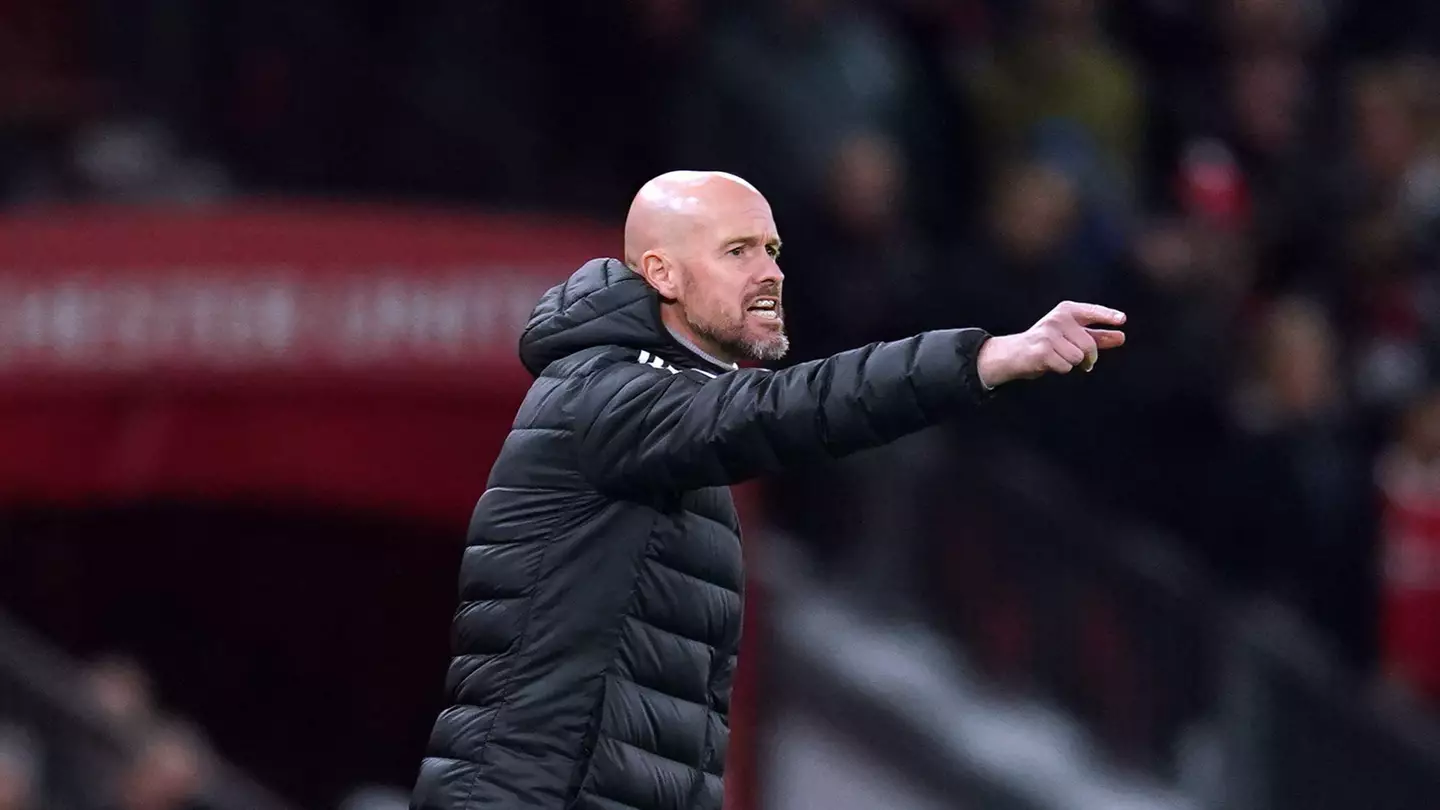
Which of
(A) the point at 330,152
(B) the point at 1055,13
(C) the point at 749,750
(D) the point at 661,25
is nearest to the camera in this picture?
(C) the point at 749,750

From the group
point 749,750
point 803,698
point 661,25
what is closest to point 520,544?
point 749,750

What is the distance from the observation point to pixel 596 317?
4.12 metres

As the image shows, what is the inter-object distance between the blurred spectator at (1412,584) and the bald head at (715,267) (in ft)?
16.8

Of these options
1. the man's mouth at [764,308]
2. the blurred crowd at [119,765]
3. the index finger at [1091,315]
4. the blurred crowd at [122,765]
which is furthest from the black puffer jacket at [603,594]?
the blurred crowd at [122,765]

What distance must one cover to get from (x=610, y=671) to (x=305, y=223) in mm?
4661

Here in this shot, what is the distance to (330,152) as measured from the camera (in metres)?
8.97

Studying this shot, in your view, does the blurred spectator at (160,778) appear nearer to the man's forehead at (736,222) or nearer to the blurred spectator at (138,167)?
the blurred spectator at (138,167)

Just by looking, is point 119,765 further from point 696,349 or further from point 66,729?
point 696,349

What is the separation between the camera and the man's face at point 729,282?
412 centimetres

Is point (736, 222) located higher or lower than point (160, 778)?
higher

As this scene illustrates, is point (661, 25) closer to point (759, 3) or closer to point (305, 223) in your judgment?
point (759, 3)

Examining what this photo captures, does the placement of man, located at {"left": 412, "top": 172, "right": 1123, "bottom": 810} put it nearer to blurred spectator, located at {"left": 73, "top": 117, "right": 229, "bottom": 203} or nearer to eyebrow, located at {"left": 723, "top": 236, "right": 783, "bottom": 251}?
eyebrow, located at {"left": 723, "top": 236, "right": 783, "bottom": 251}

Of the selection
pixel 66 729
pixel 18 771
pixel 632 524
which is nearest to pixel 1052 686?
pixel 66 729

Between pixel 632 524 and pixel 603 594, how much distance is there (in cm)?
11
